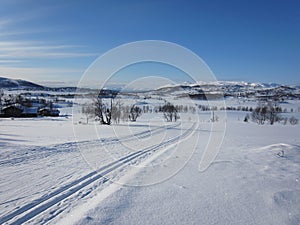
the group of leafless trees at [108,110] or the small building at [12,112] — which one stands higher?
the group of leafless trees at [108,110]

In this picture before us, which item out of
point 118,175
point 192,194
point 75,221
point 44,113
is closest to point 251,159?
point 192,194

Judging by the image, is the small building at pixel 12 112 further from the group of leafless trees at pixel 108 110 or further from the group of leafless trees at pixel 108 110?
the group of leafless trees at pixel 108 110

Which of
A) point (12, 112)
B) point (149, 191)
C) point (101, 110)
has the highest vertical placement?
point (101, 110)

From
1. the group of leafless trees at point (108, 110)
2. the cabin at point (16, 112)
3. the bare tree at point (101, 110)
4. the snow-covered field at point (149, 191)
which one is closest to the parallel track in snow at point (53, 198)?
the snow-covered field at point (149, 191)

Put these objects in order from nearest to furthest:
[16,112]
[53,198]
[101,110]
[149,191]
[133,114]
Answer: [53,198] → [149,191] → [101,110] → [133,114] → [16,112]

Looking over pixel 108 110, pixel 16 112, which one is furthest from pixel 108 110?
pixel 16 112

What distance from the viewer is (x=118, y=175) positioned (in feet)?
20.3

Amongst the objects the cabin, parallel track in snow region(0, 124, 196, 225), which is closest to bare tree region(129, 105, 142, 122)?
parallel track in snow region(0, 124, 196, 225)

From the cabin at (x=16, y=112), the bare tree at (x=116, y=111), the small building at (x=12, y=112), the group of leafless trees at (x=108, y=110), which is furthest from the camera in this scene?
the cabin at (x=16, y=112)

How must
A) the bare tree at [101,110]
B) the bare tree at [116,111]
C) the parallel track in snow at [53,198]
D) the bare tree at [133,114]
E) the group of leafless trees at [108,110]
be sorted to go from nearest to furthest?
the parallel track in snow at [53,198], the bare tree at [116,111], the group of leafless trees at [108,110], the bare tree at [101,110], the bare tree at [133,114]

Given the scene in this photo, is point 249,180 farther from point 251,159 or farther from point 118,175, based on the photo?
point 118,175

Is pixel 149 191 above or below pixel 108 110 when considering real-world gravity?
below

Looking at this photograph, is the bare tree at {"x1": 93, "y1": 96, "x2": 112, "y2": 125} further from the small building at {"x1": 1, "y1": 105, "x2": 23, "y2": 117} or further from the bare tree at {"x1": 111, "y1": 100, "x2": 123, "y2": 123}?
the small building at {"x1": 1, "y1": 105, "x2": 23, "y2": 117}

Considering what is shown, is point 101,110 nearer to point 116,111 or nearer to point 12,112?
point 116,111
